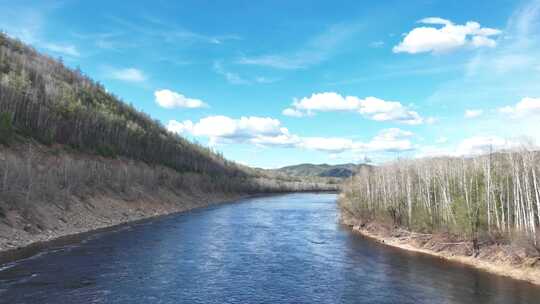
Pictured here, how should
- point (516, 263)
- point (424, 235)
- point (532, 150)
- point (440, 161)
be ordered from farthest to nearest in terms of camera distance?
1. point (440, 161)
2. point (424, 235)
3. point (532, 150)
4. point (516, 263)

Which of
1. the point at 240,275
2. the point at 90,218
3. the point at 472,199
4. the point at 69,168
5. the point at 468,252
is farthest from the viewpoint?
the point at 69,168

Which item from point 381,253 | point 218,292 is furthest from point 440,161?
point 218,292

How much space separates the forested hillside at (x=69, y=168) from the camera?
48.6 meters

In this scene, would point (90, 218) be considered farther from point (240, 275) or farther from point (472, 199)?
point (472, 199)

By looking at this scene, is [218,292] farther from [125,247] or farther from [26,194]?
[26,194]

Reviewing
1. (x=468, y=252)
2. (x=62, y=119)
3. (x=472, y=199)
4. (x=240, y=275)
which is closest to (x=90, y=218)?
(x=240, y=275)

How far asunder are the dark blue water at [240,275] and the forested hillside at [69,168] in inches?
337

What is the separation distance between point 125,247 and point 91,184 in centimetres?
3703

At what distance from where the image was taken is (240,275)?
3162 cm

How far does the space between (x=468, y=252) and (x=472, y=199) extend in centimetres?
672

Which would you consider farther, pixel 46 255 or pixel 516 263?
pixel 46 255

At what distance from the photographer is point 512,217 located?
39.6m

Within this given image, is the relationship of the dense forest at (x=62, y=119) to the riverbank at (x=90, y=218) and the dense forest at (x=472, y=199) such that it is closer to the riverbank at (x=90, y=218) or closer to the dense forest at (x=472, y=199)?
the riverbank at (x=90, y=218)

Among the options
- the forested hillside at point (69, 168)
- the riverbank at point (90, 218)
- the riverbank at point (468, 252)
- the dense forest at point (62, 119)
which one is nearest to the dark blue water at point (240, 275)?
the riverbank at point (468, 252)
